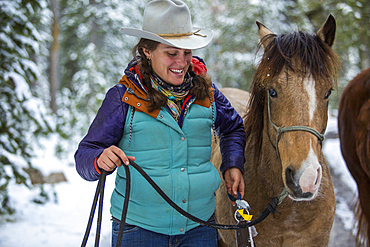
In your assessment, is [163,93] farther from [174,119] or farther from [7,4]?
[7,4]

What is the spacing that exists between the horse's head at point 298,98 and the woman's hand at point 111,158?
0.79 metres

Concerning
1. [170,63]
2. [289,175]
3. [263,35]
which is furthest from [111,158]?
[263,35]

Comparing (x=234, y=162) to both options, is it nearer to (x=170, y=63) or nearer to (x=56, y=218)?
(x=170, y=63)

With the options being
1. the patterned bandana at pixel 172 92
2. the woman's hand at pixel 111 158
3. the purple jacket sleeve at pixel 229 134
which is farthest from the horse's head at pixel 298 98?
the woman's hand at pixel 111 158

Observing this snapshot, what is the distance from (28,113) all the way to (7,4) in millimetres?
1233

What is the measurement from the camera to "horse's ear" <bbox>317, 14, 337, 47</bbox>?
1.78 metres

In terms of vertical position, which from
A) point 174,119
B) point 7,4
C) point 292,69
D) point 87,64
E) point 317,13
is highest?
point 292,69

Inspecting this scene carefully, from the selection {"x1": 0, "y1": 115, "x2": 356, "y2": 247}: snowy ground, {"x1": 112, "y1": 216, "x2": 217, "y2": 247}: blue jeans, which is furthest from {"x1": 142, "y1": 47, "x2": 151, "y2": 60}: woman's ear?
{"x1": 0, "y1": 115, "x2": 356, "y2": 247}: snowy ground

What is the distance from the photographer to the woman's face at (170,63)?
1.60 m

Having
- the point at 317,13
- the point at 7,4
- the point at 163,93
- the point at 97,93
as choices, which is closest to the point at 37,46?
the point at 7,4

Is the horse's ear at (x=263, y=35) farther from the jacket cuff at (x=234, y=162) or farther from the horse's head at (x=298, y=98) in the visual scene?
the jacket cuff at (x=234, y=162)

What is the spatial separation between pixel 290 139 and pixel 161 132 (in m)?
0.65

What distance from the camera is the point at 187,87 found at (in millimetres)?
1714

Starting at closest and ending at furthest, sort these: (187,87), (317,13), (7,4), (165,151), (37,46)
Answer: (165,151)
(187,87)
(7,4)
(37,46)
(317,13)
